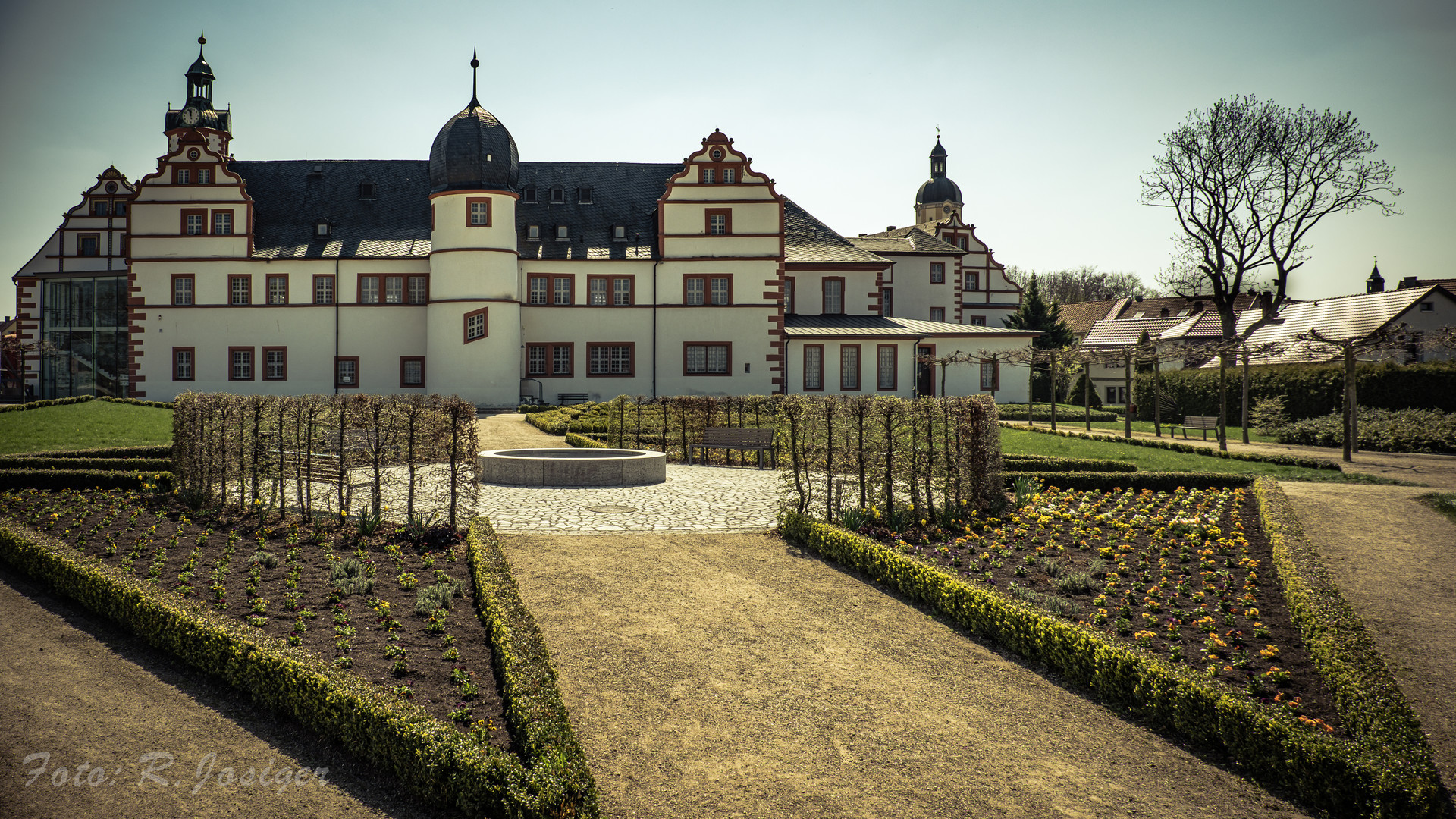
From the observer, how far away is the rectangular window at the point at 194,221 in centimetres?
3703

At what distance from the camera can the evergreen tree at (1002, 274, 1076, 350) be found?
5184 cm

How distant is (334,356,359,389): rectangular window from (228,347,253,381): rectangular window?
359 centimetres

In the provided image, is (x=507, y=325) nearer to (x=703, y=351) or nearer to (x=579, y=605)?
(x=703, y=351)

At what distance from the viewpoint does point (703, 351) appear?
126 ft

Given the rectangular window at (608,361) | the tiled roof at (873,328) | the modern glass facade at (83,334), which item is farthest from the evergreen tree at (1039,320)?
the modern glass facade at (83,334)

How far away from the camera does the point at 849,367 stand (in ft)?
126

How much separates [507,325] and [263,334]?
10829 mm

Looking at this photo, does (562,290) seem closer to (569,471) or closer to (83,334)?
(569,471)

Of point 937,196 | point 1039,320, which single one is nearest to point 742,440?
point 1039,320

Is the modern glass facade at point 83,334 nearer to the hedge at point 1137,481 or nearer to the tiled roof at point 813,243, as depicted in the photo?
the tiled roof at point 813,243

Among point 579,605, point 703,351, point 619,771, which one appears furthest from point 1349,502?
point 703,351

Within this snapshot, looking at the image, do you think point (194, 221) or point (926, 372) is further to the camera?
point (926, 372)

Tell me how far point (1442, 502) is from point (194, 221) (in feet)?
138

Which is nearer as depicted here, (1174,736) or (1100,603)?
(1174,736)
